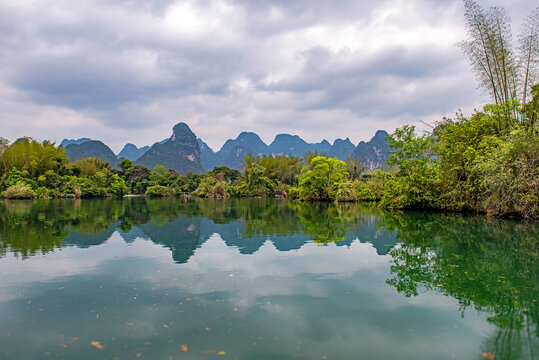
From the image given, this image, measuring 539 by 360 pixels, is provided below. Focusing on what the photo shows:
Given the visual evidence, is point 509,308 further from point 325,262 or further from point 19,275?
point 19,275

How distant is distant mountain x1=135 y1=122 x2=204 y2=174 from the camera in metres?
163

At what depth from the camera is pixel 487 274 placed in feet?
21.1

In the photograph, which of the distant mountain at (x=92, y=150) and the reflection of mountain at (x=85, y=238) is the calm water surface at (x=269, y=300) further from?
the distant mountain at (x=92, y=150)

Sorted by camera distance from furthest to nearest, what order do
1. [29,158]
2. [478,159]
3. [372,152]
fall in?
1. [372,152]
2. [29,158]
3. [478,159]

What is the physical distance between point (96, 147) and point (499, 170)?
609ft

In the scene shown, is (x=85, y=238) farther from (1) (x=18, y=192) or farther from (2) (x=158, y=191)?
(2) (x=158, y=191)

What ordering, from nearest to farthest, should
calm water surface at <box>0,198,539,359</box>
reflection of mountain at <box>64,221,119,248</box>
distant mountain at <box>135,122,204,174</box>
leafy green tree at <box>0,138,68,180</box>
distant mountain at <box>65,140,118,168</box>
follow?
calm water surface at <box>0,198,539,359</box>, reflection of mountain at <box>64,221,119,248</box>, leafy green tree at <box>0,138,68,180</box>, distant mountain at <box>135,122,204,174</box>, distant mountain at <box>65,140,118,168</box>

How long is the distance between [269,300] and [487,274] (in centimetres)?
451

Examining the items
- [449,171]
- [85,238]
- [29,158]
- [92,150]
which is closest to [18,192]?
[29,158]

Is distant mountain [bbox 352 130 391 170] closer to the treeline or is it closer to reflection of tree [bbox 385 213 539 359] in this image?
the treeline

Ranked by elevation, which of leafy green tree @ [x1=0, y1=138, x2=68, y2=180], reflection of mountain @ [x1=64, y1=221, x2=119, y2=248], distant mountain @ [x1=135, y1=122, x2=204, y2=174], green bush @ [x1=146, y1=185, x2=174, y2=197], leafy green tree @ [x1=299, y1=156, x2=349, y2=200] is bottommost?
green bush @ [x1=146, y1=185, x2=174, y2=197]

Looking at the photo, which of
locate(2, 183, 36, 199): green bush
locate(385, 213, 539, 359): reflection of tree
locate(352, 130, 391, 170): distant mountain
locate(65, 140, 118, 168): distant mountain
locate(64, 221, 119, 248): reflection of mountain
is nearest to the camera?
locate(385, 213, 539, 359): reflection of tree

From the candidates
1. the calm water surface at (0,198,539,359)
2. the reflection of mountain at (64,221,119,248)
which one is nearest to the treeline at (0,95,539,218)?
the calm water surface at (0,198,539,359)

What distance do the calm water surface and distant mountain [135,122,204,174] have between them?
157 meters
